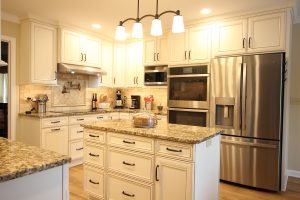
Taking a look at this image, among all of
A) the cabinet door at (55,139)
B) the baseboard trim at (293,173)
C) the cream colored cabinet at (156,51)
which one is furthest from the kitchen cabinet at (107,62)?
the baseboard trim at (293,173)

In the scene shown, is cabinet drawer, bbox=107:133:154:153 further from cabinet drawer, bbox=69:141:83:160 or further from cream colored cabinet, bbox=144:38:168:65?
cream colored cabinet, bbox=144:38:168:65

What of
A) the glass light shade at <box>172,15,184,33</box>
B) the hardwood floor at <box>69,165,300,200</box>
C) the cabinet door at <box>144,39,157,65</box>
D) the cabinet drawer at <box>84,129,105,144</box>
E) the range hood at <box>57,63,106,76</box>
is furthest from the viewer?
the cabinet door at <box>144,39,157,65</box>

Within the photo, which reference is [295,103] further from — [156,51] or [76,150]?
[76,150]

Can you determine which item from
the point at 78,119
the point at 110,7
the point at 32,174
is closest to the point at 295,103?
the point at 110,7

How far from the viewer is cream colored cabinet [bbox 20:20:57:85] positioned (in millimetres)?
3754

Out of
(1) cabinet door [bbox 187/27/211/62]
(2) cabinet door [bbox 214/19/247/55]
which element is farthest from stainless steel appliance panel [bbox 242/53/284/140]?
(1) cabinet door [bbox 187/27/211/62]

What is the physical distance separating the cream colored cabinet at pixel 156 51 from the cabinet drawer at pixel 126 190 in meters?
2.76

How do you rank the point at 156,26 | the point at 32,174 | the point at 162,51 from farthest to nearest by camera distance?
the point at 162,51
the point at 156,26
the point at 32,174

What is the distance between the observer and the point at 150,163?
2.16 m

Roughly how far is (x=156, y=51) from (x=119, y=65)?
1.09 meters

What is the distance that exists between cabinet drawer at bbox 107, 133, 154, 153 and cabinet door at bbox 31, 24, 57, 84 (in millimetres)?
2179

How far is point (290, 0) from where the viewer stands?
118 inches

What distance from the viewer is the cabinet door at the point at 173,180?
6.33 ft

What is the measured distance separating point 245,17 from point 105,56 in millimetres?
2970
